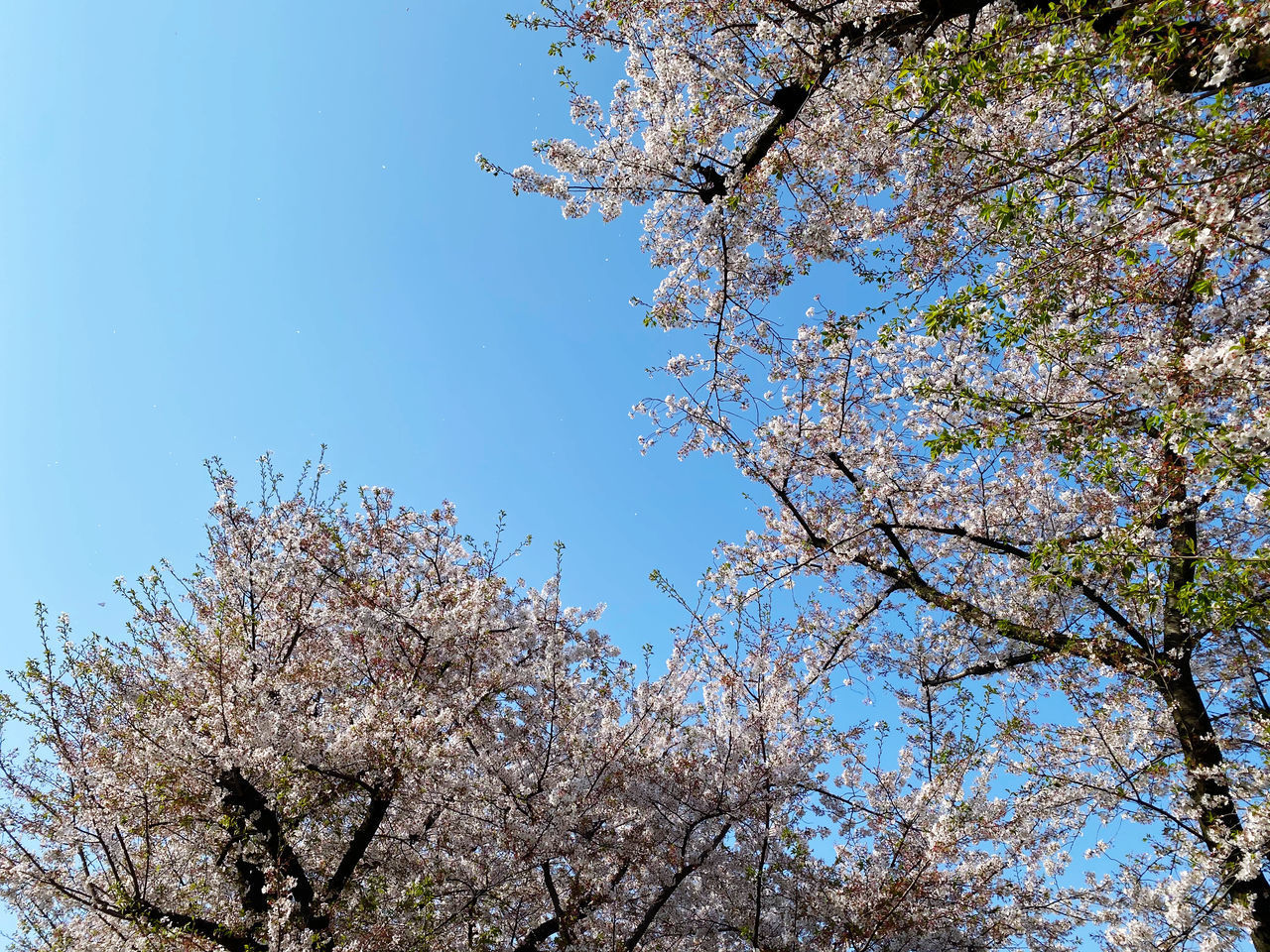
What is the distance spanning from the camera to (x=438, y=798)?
8.49m

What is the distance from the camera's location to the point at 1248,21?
391 cm

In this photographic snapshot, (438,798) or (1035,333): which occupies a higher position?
(1035,333)

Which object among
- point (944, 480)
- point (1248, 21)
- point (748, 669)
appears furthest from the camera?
point (944, 480)

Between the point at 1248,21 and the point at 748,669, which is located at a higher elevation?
the point at 1248,21

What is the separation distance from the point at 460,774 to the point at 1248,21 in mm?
10112

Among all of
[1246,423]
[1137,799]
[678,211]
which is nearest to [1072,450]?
[1246,423]

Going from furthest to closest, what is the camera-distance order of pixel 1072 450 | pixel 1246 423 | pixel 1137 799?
1. pixel 1137 799
2. pixel 1072 450
3. pixel 1246 423

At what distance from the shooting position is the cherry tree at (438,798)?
24.8ft

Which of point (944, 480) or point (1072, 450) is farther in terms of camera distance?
point (944, 480)

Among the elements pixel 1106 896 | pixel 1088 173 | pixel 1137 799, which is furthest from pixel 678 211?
pixel 1106 896

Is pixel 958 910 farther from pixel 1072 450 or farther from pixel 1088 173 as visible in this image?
pixel 1088 173

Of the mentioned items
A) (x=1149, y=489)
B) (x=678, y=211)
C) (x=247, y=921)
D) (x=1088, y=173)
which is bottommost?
(x=247, y=921)

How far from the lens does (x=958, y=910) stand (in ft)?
27.9

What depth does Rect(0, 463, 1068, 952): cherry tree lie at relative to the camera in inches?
298
